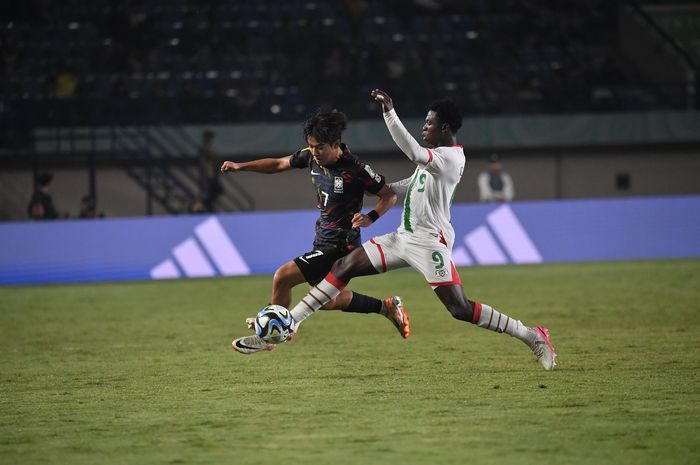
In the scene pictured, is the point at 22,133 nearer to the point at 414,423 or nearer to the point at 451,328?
the point at 451,328

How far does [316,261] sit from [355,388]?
1.50m

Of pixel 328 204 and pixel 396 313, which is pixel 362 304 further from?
pixel 328 204

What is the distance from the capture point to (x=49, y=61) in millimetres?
25828

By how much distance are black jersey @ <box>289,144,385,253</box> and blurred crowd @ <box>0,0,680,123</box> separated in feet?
52.5

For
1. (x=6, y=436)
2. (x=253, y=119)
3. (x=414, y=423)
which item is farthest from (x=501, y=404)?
(x=253, y=119)

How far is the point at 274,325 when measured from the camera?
869 centimetres

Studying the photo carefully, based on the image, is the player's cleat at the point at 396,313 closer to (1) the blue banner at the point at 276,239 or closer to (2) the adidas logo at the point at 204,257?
(1) the blue banner at the point at 276,239

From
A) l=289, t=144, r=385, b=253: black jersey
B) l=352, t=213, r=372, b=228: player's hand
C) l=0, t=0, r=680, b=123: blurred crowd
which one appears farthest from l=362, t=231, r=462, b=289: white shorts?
l=0, t=0, r=680, b=123: blurred crowd

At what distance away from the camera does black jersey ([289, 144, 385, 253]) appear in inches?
361

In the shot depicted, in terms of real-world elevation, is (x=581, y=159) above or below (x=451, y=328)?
above

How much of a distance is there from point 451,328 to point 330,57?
1543 centimetres

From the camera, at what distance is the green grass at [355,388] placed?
6.12 m

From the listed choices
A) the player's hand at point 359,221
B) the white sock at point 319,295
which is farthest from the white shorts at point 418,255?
the white sock at point 319,295

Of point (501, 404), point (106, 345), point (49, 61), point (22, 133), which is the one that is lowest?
point (501, 404)
